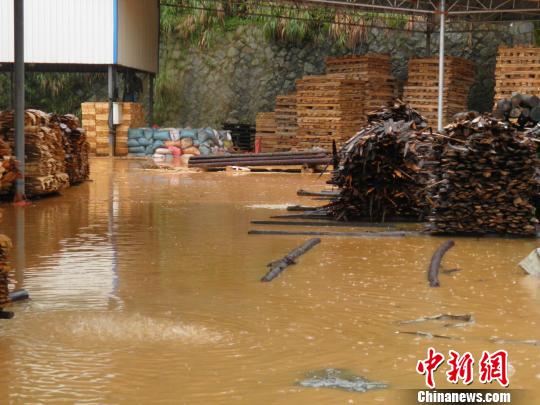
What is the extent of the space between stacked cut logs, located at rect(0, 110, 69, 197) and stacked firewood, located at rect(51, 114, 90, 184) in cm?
133

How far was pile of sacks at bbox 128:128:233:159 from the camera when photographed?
32844 mm

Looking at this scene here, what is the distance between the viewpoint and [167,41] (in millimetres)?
40875

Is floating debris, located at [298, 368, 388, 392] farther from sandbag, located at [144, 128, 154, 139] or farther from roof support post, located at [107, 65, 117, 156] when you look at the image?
sandbag, located at [144, 128, 154, 139]

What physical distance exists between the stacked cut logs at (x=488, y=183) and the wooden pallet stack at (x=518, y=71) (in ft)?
45.2

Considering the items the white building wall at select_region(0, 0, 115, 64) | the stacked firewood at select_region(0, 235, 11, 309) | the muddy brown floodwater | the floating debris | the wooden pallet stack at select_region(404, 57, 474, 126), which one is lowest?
the floating debris

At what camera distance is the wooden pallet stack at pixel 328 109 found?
28547 millimetres

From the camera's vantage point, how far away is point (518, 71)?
25.2m

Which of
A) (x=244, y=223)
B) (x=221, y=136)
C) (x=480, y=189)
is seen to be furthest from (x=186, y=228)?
(x=221, y=136)

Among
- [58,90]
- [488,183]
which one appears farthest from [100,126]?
[488,183]

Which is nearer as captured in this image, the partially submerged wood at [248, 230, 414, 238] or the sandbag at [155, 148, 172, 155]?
the partially submerged wood at [248, 230, 414, 238]

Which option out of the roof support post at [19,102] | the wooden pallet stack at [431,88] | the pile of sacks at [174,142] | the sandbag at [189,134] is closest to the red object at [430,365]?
the roof support post at [19,102]

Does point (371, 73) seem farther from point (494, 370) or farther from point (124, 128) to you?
point (494, 370)

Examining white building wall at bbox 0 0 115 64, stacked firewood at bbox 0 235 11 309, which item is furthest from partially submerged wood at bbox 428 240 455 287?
white building wall at bbox 0 0 115 64

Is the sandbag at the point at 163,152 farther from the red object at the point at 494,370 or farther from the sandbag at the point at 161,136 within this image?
the red object at the point at 494,370
